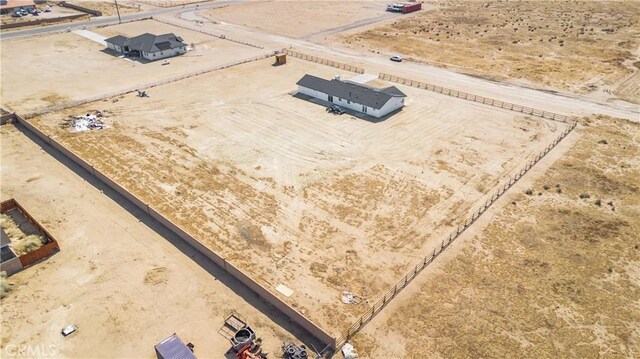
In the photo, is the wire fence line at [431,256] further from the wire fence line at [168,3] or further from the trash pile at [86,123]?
the wire fence line at [168,3]

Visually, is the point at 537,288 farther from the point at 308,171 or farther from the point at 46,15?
the point at 46,15

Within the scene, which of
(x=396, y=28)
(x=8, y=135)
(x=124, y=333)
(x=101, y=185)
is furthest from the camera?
(x=396, y=28)

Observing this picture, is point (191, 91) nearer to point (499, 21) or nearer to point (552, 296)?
point (552, 296)

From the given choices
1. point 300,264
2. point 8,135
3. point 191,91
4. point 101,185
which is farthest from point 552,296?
point 8,135

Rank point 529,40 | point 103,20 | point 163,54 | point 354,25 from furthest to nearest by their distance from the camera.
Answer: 1. point 103,20
2. point 354,25
3. point 529,40
4. point 163,54

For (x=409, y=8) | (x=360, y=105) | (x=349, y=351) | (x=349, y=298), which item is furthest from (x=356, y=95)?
(x=409, y=8)

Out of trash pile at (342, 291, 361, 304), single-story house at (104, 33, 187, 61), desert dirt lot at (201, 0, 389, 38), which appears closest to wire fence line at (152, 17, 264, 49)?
desert dirt lot at (201, 0, 389, 38)

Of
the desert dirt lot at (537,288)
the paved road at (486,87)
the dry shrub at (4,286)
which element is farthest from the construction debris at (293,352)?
the paved road at (486,87)
